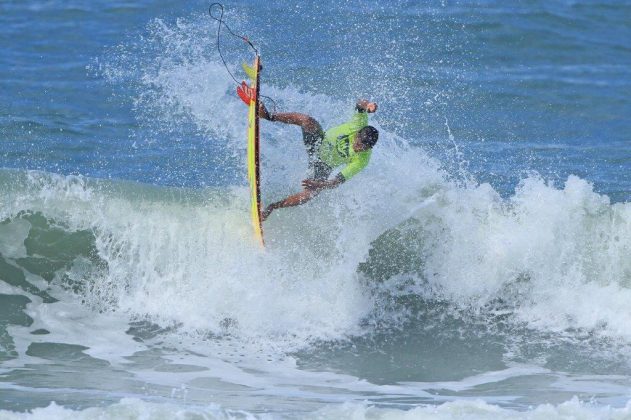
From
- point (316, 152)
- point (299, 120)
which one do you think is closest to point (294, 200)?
point (316, 152)

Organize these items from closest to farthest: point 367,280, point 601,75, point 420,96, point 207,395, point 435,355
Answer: point 207,395, point 435,355, point 367,280, point 420,96, point 601,75

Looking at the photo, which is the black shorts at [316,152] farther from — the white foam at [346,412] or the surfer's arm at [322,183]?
the white foam at [346,412]

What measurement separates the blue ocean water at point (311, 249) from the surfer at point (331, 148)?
669 millimetres

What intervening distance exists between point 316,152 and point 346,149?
41 centimetres

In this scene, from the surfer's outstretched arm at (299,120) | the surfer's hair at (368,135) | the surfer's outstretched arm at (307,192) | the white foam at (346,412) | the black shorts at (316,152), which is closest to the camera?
the white foam at (346,412)

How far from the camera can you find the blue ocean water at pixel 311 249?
28.3 ft

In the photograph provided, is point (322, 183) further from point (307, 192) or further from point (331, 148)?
point (331, 148)

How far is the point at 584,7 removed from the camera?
19.2 meters

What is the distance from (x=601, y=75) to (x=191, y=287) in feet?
31.9

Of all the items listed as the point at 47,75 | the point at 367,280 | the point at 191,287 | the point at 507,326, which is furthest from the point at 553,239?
the point at 47,75

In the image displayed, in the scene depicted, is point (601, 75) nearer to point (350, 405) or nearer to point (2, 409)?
point (350, 405)

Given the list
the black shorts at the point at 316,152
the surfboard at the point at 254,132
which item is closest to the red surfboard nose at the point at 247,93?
the surfboard at the point at 254,132

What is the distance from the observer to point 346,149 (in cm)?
977

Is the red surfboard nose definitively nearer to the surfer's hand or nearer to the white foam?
the surfer's hand
